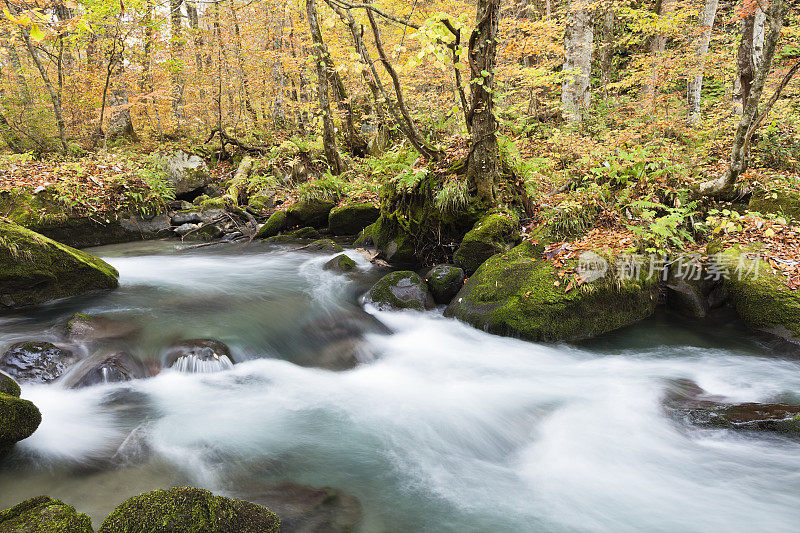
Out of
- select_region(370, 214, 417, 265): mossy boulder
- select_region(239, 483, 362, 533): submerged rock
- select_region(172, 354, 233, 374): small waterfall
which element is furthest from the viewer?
select_region(370, 214, 417, 265): mossy boulder

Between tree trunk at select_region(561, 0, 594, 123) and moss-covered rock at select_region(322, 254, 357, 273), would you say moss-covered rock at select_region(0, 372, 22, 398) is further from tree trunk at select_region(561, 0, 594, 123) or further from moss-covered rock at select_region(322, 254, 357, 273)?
tree trunk at select_region(561, 0, 594, 123)

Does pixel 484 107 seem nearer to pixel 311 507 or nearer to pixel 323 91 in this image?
pixel 323 91

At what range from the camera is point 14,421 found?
3068 millimetres

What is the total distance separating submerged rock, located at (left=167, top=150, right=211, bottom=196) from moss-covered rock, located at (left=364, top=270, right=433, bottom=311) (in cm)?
839

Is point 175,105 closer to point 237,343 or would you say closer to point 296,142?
point 296,142

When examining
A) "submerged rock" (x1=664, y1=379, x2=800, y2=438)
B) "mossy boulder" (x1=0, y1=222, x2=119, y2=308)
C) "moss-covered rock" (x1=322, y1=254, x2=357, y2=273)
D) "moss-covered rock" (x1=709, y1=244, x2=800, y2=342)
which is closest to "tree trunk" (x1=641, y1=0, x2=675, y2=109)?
"moss-covered rock" (x1=709, y1=244, x2=800, y2=342)

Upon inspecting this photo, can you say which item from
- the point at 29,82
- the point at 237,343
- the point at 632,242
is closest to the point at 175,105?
the point at 29,82

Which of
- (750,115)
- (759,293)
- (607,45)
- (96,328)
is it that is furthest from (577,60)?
(96,328)

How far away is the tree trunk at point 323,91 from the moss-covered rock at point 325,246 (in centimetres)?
321

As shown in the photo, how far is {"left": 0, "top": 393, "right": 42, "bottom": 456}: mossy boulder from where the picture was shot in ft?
9.88

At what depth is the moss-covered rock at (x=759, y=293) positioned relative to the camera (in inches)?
206

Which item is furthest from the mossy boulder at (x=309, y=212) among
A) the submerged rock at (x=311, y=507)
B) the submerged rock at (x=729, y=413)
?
the submerged rock at (x=729, y=413)

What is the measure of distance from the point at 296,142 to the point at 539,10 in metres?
12.3

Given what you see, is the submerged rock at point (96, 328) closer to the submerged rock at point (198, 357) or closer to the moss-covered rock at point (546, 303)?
the submerged rock at point (198, 357)
